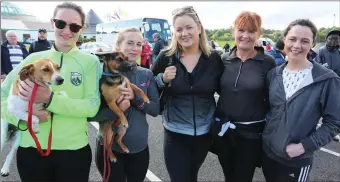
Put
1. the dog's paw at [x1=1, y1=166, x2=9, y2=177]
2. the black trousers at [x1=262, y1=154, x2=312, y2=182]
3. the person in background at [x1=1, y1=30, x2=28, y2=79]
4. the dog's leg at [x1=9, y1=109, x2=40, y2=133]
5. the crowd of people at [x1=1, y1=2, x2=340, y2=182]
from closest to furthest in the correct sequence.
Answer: the dog's leg at [x1=9, y1=109, x2=40, y2=133] → the crowd of people at [x1=1, y1=2, x2=340, y2=182] → the black trousers at [x1=262, y1=154, x2=312, y2=182] → the dog's paw at [x1=1, y1=166, x2=9, y2=177] → the person in background at [x1=1, y1=30, x2=28, y2=79]

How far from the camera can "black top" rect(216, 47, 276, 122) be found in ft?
8.85

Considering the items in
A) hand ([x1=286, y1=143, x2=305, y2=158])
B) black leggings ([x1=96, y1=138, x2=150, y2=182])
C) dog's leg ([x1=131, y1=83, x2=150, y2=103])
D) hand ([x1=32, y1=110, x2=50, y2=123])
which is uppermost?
dog's leg ([x1=131, y1=83, x2=150, y2=103])

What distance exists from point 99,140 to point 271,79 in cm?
189

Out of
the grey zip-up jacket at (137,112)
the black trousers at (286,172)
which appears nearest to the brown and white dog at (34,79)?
the grey zip-up jacket at (137,112)

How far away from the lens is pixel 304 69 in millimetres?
2479

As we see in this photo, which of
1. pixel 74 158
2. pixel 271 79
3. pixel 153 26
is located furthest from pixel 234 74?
pixel 153 26

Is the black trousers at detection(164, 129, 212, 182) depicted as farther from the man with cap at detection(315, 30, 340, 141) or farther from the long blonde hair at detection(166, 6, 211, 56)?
the man with cap at detection(315, 30, 340, 141)

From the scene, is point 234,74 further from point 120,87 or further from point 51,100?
point 51,100

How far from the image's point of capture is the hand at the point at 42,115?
2.02 m

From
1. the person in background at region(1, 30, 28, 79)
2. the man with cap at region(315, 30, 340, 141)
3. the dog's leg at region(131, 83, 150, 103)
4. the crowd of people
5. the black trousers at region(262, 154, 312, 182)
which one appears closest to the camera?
the crowd of people

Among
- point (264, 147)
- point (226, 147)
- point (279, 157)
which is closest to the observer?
point (279, 157)

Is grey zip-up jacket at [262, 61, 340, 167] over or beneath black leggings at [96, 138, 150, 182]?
over

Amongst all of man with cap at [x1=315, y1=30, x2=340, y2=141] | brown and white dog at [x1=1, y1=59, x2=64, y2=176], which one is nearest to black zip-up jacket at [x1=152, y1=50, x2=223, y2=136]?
brown and white dog at [x1=1, y1=59, x2=64, y2=176]

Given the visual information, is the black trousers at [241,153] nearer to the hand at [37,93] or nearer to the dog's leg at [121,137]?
the dog's leg at [121,137]
